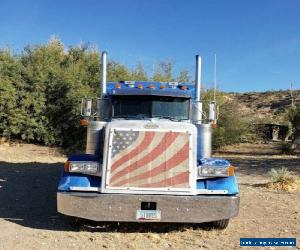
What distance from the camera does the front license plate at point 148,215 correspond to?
720cm

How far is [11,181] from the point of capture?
1260cm

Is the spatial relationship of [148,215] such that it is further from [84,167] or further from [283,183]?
[283,183]

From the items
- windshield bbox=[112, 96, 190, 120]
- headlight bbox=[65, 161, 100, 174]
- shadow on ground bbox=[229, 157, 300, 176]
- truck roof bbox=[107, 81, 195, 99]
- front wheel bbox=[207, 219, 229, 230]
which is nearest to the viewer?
headlight bbox=[65, 161, 100, 174]

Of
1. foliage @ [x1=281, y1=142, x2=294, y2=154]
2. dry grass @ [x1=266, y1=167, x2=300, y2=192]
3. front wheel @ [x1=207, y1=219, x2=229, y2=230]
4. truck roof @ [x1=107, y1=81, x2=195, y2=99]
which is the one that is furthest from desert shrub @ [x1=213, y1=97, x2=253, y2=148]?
front wheel @ [x1=207, y1=219, x2=229, y2=230]

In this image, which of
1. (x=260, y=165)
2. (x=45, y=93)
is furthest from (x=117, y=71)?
(x=260, y=165)

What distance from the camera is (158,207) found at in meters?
7.22

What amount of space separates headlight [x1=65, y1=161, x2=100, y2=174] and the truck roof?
207cm

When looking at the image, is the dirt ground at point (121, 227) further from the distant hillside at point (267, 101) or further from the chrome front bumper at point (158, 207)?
the distant hillside at point (267, 101)

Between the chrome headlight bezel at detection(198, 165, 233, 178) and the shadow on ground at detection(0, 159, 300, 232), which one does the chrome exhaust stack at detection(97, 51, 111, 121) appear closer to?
the shadow on ground at detection(0, 159, 300, 232)

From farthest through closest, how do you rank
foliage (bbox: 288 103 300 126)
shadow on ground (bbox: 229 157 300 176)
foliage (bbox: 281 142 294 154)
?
foliage (bbox: 288 103 300 126) → foliage (bbox: 281 142 294 154) → shadow on ground (bbox: 229 157 300 176)

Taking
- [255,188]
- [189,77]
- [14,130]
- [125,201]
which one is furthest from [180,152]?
[189,77]

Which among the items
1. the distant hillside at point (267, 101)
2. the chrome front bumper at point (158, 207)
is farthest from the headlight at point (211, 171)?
the distant hillside at point (267, 101)

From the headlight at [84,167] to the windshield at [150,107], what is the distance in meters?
1.77

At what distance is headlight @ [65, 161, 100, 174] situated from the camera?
7.46 metres
